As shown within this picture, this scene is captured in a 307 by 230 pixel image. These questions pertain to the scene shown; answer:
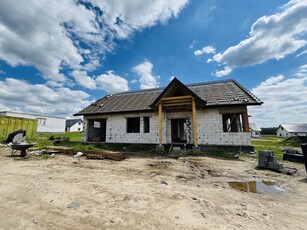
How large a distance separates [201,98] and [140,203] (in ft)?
34.1

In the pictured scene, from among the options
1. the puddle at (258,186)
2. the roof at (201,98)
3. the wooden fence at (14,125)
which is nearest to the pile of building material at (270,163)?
the puddle at (258,186)

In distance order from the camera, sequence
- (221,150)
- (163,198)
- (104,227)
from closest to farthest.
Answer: (104,227) < (163,198) < (221,150)

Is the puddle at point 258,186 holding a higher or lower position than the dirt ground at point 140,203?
lower

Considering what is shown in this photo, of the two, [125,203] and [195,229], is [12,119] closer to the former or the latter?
[125,203]

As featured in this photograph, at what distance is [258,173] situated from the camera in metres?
6.11

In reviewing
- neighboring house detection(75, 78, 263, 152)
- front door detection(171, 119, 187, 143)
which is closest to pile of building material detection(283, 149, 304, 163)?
neighboring house detection(75, 78, 263, 152)

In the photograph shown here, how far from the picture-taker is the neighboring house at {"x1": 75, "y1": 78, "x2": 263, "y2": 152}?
10781 millimetres

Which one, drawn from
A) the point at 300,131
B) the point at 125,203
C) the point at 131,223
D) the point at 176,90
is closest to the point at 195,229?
the point at 131,223

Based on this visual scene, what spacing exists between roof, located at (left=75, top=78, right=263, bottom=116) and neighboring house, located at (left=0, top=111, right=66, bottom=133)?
28824mm

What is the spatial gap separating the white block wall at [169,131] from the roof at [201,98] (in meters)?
0.70

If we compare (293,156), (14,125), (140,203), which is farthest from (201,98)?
(14,125)

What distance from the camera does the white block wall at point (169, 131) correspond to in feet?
35.9

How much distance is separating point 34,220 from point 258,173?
711 centimetres

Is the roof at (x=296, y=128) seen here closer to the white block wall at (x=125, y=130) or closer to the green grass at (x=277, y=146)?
the green grass at (x=277, y=146)
